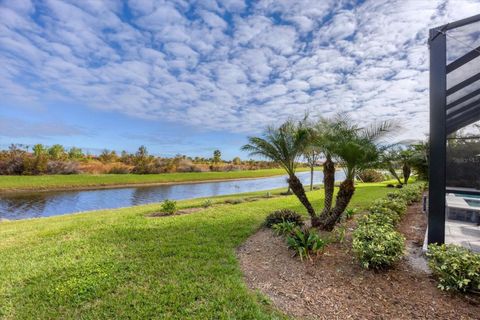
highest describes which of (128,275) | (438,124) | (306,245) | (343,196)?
(438,124)

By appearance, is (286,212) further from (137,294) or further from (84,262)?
(84,262)

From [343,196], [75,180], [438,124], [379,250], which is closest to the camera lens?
[379,250]

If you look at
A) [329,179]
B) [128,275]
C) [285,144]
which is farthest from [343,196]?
[128,275]

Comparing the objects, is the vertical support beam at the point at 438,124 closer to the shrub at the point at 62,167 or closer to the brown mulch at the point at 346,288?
the brown mulch at the point at 346,288

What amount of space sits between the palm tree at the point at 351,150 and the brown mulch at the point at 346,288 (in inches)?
45.5

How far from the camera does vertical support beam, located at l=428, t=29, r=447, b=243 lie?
405 centimetres

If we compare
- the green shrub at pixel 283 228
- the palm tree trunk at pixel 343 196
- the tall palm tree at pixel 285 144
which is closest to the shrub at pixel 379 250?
the palm tree trunk at pixel 343 196

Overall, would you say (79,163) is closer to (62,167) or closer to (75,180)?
(62,167)

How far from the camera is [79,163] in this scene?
→ 108 ft

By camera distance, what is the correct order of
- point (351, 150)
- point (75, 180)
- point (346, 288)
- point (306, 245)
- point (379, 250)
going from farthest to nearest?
point (75, 180) < point (351, 150) < point (306, 245) < point (379, 250) < point (346, 288)

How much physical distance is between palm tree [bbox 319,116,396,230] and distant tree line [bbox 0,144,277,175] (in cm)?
1553

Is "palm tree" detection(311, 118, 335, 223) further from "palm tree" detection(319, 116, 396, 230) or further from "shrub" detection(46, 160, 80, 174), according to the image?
"shrub" detection(46, 160, 80, 174)

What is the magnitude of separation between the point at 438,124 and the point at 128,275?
5.75 m

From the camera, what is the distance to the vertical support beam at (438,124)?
4.05m
